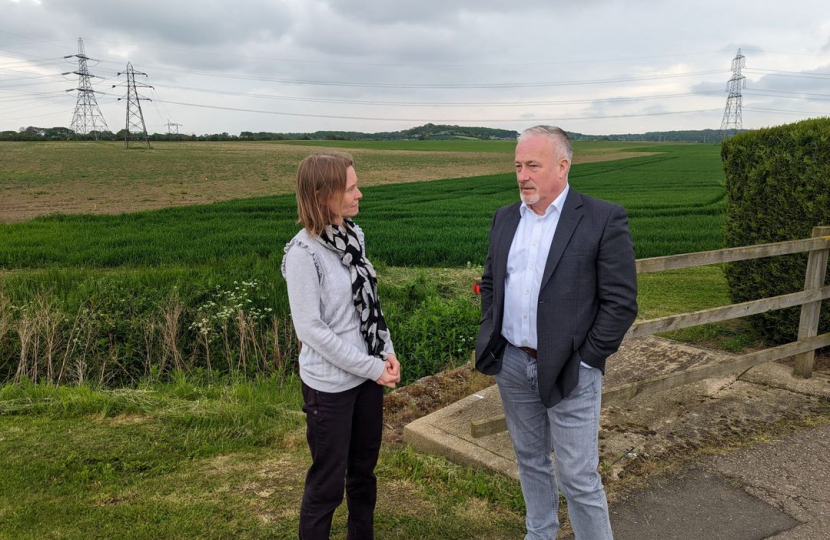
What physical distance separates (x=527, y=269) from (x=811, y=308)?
3.68 metres

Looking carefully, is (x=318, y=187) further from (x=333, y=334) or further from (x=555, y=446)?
(x=555, y=446)

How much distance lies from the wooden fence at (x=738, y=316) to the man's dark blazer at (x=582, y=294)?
114 centimetres

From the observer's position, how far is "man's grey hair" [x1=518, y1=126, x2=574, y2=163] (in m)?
2.48

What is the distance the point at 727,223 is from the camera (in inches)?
247

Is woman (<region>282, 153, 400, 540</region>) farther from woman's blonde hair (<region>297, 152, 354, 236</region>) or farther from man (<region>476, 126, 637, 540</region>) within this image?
man (<region>476, 126, 637, 540</region>)

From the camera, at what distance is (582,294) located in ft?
8.04

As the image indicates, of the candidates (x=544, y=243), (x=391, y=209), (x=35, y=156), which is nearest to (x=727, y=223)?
(x=544, y=243)

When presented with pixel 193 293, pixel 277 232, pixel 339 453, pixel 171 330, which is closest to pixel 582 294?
pixel 339 453

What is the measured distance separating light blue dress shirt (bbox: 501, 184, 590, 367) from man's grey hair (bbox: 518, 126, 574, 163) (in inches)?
6.1

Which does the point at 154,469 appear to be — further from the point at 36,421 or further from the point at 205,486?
the point at 36,421

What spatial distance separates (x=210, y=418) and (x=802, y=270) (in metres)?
5.24

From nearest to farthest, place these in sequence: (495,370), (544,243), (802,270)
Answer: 1. (544,243)
2. (495,370)
3. (802,270)

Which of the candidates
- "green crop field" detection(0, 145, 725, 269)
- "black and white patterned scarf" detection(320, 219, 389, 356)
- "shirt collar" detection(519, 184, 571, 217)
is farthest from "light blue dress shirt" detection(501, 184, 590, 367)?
"green crop field" detection(0, 145, 725, 269)

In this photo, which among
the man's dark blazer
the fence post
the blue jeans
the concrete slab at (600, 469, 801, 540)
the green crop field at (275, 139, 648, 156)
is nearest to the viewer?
the man's dark blazer
